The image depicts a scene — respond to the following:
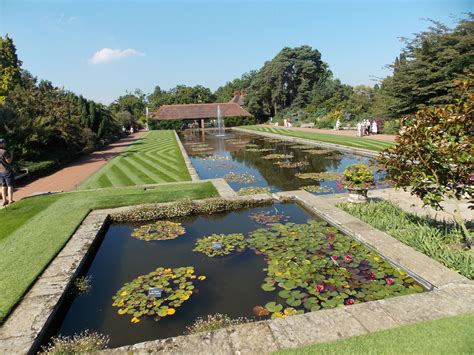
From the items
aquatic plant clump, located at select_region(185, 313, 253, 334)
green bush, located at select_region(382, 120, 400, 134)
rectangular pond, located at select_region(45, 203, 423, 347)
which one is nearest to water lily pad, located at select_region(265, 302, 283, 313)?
rectangular pond, located at select_region(45, 203, 423, 347)

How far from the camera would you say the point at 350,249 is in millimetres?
5875

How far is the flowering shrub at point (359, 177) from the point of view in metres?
7.94

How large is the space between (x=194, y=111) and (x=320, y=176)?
50027mm

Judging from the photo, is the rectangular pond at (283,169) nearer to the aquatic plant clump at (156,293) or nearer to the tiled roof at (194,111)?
the aquatic plant clump at (156,293)

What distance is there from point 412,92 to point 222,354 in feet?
83.3

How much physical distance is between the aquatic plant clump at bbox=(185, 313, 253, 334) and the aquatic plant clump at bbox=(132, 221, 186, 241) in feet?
10.2

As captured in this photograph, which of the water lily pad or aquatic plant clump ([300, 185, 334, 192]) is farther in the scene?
aquatic plant clump ([300, 185, 334, 192])

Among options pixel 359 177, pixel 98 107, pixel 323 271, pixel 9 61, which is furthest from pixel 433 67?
pixel 9 61

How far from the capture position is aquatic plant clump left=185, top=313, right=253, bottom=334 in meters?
3.84

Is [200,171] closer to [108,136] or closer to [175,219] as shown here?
[175,219]

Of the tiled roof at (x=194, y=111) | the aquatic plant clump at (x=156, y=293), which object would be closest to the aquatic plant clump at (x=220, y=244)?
the aquatic plant clump at (x=156, y=293)

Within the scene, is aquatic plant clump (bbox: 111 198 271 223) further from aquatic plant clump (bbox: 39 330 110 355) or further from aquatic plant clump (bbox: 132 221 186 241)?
aquatic plant clump (bbox: 39 330 110 355)

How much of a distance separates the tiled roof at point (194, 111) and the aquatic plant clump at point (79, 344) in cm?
5570

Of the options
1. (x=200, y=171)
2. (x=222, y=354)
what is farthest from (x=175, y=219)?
(x=200, y=171)
